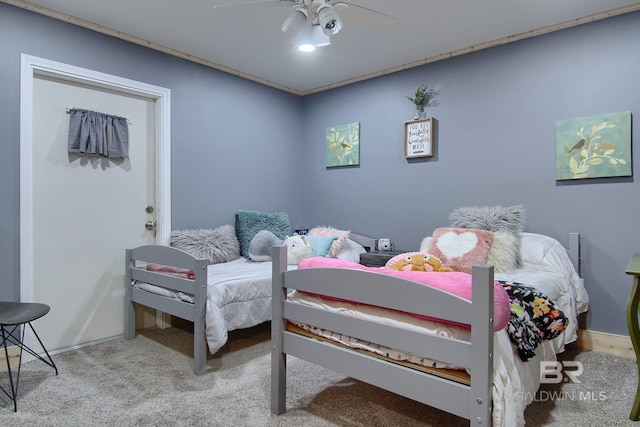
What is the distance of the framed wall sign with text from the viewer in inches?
137

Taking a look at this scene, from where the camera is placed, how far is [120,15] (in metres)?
2.69

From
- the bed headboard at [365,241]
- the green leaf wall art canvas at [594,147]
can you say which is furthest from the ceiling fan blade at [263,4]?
the bed headboard at [365,241]

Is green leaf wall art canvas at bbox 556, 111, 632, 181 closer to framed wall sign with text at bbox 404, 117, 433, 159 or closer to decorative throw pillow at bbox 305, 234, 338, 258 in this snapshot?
framed wall sign with text at bbox 404, 117, 433, 159

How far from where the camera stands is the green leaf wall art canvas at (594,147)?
261 centimetres

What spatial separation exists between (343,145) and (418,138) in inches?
34.0

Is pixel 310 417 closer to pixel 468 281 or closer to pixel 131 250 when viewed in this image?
pixel 468 281

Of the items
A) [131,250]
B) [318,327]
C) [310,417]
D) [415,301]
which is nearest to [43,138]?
[131,250]

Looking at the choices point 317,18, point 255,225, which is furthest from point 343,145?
point 317,18

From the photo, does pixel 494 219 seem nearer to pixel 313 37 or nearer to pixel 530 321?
pixel 530 321

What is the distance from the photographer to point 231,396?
6.77ft

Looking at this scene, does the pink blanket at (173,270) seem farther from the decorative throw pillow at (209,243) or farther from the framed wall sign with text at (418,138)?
the framed wall sign with text at (418,138)

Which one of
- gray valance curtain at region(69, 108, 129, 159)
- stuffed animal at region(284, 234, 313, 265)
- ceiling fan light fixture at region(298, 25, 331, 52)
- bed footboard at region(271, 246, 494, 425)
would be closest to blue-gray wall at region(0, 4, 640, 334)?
gray valance curtain at region(69, 108, 129, 159)

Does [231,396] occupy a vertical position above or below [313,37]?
below

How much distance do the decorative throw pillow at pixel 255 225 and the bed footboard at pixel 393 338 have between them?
1671mm
